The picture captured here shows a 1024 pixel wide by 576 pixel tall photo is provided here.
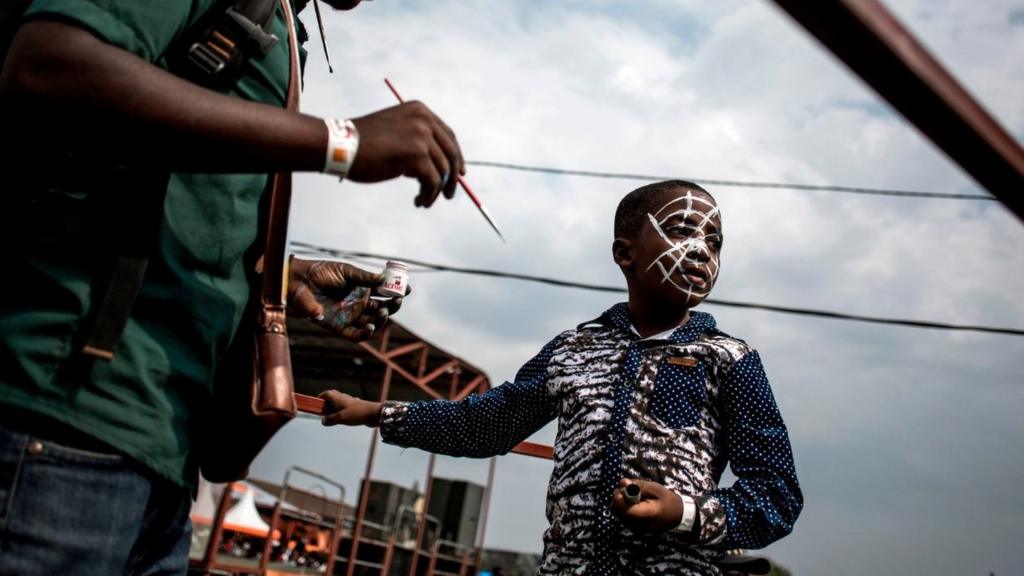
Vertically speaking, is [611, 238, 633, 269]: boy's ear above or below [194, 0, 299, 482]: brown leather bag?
above

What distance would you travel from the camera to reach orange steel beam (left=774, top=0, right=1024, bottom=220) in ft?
2.23

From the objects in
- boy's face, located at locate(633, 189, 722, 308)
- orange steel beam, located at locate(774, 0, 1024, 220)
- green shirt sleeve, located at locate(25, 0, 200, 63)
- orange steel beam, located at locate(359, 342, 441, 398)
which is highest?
orange steel beam, located at locate(359, 342, 441, 398)

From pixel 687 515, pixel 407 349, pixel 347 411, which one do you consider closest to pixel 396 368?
pixel 407 349

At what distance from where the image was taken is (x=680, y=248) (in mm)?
2426

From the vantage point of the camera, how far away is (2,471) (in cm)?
99

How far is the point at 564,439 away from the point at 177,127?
1446mm

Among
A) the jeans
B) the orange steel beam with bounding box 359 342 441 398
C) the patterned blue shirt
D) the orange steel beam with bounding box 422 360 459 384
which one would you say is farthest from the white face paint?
the orange steel beam with bounding box 422 360 459 384

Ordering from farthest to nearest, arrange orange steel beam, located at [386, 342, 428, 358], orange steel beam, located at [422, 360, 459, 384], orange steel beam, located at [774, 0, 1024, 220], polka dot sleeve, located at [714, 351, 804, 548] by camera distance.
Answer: orange steel beam, located at [422, 360, 459, 384] < orange steel beam, located at [386, 342, 428, 358] < polka dot sleeve, located at [714, 351, 804, 548] < orange steel beam, located at [774, 0, 1024, 220]

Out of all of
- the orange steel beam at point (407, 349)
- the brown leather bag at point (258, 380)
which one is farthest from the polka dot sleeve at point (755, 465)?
the orange steel beam at point (407, 349)

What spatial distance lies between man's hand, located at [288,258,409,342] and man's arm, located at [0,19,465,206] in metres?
0.70

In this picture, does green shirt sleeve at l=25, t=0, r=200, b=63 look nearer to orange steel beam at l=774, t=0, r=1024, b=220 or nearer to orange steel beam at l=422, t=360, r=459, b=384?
orange steel beam at l=774, t=0, r=1024, b=220

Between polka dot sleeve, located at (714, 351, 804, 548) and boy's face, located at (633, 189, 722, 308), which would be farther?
boy's face, located at (633, 189, 722, 308)

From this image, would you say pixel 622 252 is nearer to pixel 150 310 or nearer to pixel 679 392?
pixel 679 392

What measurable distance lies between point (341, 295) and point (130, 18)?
86 centimetres
